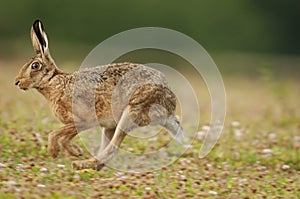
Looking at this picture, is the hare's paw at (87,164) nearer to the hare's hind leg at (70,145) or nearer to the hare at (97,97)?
the hare at (97,97)

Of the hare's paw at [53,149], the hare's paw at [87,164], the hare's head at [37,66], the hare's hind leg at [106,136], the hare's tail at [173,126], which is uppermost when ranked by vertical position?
the hare's head at [37,66]

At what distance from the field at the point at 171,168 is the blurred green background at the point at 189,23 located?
46.1 ft

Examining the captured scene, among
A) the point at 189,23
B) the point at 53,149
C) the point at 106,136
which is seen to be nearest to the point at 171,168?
the point at 106,136

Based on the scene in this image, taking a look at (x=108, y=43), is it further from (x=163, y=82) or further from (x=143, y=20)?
(x=163, y=82)

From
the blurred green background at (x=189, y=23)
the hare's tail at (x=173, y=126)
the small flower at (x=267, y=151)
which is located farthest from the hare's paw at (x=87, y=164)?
the blurred green background at (x=189, y=23)

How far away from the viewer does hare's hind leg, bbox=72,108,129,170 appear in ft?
27.8

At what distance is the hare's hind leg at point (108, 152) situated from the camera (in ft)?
27.8

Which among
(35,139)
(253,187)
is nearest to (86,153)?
(35,139)

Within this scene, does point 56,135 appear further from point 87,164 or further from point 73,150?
point 87,164

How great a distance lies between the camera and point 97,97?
8656 millimetres

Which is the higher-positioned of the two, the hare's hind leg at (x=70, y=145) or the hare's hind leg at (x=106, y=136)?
the hare's hind leg at (x=106, y=136)

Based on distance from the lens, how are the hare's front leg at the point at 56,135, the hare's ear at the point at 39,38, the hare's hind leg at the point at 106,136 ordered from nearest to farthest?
the hare's front leg at the point at 56,135 < the hare's ear at the point at 39,38 < the hare's hind leg at the point at 106,136

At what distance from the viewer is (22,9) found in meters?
27.4

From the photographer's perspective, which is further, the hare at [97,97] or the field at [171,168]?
the hare at [97,97]
